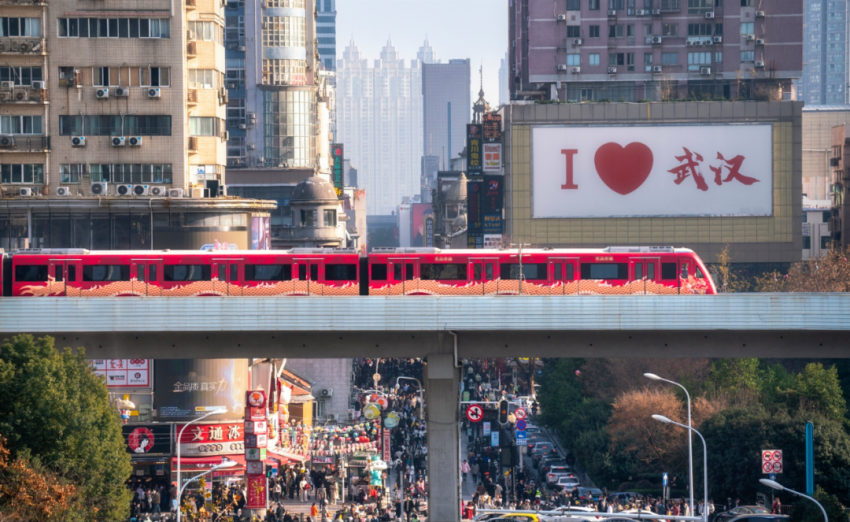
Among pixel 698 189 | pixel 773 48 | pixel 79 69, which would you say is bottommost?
pixel 698 189

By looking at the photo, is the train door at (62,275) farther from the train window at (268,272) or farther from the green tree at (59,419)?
the green tree at (59,419)

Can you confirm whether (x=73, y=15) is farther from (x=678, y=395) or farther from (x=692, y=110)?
(x=692, y=110)

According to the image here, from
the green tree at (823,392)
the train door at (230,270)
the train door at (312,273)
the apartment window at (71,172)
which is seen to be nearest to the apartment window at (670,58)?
the green tree at (823,392)

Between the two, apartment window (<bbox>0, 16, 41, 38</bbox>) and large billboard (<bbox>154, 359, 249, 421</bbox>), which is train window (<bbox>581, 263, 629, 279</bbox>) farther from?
apartment window (<bbox>0, 16, 41, 38</bbox>)

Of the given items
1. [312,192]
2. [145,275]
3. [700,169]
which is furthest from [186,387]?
[700,169]

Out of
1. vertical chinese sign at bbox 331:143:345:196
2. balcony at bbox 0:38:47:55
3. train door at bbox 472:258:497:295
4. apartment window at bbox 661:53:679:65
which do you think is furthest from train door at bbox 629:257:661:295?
vertical chinese sign at bbox 331:143:345:196

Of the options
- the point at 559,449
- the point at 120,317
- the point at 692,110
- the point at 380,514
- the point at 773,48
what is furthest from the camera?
the point at 773,48

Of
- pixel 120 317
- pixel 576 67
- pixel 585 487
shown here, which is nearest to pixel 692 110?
pixel 576 67
